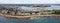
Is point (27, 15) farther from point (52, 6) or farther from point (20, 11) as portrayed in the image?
point (52, 6)

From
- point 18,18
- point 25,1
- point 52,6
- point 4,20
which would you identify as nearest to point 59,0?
point 52,6

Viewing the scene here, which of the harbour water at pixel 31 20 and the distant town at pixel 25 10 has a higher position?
the distant town at pixel 25 10

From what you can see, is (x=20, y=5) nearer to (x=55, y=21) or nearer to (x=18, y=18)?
(x=18, y=18)

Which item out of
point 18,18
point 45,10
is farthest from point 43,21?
point 18,18

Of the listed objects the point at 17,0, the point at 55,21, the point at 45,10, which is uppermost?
the point at 17,0

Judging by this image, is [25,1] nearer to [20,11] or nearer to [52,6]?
[20,11]

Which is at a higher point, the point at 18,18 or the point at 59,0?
the point at 59,0

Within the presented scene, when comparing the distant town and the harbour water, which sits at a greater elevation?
the distant town

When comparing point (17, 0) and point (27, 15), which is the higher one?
point (17, 0)
